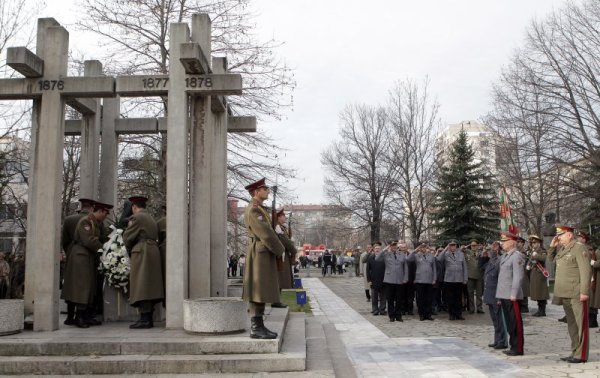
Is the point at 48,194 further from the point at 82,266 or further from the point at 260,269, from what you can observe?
the point at 260,269

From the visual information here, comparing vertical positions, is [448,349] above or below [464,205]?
below

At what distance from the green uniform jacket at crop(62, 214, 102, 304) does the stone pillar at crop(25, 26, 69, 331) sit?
1.03 ft

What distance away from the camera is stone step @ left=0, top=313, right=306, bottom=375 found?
6.82m

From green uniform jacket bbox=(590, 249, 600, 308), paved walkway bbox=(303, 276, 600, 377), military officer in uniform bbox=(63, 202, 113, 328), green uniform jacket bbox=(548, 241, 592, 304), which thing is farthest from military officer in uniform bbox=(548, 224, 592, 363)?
military officer in uniform bbox=(63, 202, 113, 328)

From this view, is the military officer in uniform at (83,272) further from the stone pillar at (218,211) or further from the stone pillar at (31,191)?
the stone pillar at (218,211)

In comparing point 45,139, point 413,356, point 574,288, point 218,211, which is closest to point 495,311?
point 574,288

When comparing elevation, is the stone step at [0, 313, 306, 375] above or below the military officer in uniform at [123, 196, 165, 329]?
below

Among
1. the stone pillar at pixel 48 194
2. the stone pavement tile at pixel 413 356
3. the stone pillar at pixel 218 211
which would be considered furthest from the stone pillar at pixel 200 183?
the stone pavement tile at pixel 413 356

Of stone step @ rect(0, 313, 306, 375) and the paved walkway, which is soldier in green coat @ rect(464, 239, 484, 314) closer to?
the paved walkway

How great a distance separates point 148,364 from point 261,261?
6.33ft

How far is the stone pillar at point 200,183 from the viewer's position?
9445mm

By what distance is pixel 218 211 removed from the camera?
11109mm

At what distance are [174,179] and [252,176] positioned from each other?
14130 millimetres

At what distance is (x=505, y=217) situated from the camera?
20594 mm
